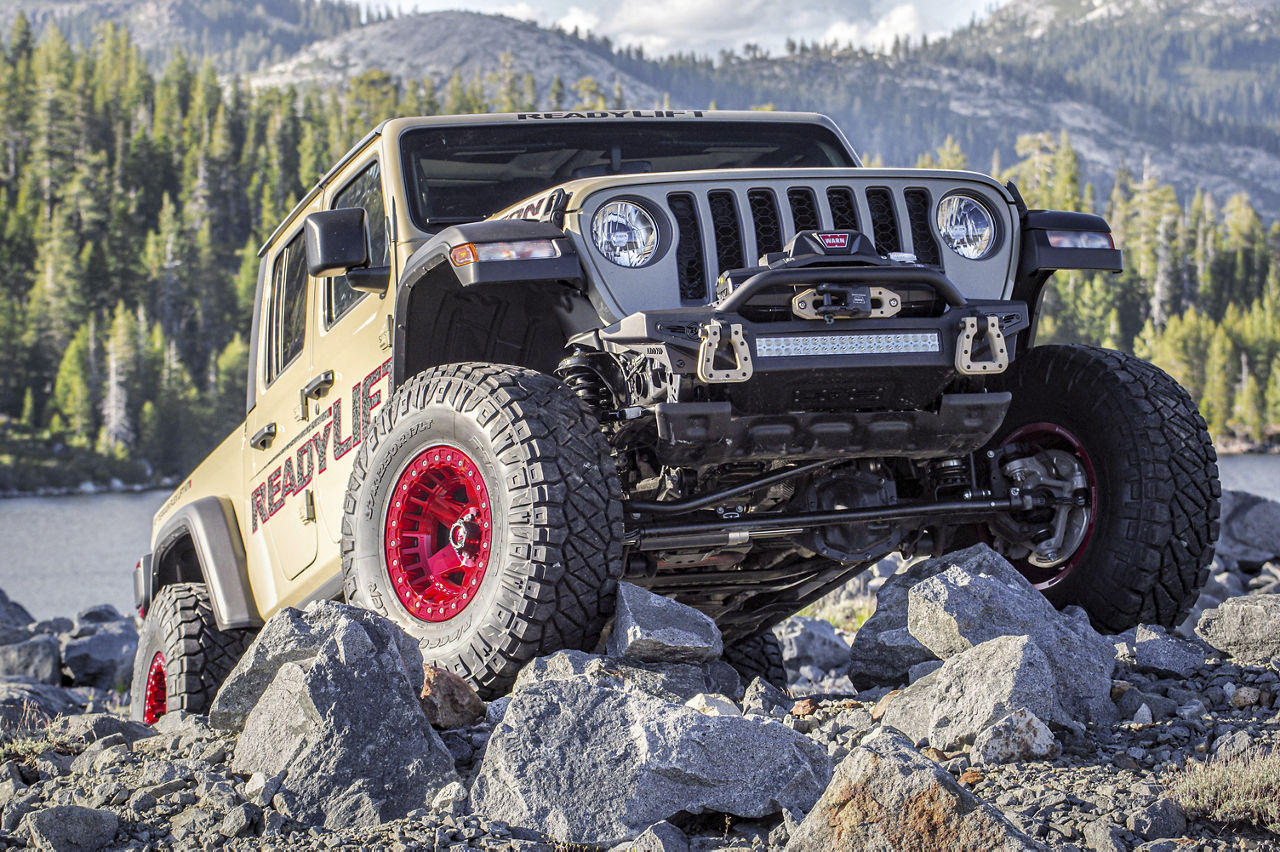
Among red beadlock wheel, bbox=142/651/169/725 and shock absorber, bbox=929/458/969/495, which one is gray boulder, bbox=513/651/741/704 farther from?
red beadlock wheel, bbox=142/651/169/725

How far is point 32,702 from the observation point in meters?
8.09

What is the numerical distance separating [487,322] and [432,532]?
1017mm

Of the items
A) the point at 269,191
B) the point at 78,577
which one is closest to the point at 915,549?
the point at 78,577

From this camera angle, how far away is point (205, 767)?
3926 mm

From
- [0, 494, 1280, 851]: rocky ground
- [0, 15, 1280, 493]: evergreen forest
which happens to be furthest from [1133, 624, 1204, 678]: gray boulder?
[0, 15, 1280, 493]: evergreen forest

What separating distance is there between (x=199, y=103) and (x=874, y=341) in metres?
154

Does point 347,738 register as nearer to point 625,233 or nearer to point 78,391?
point 625,233

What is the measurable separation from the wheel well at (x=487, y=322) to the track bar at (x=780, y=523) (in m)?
0.80

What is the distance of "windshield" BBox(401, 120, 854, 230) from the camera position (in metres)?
5.86

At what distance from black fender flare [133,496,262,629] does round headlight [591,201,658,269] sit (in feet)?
10.2

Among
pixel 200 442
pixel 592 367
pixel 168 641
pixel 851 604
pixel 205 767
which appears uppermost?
pixel 592 367

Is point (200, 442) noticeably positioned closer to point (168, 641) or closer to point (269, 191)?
point (269, 191)

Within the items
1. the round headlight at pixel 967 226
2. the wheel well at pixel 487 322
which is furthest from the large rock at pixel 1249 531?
the wheel well at pixel 487 322

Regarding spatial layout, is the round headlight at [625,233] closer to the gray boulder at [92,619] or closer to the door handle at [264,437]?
the door handle at [264,437]
